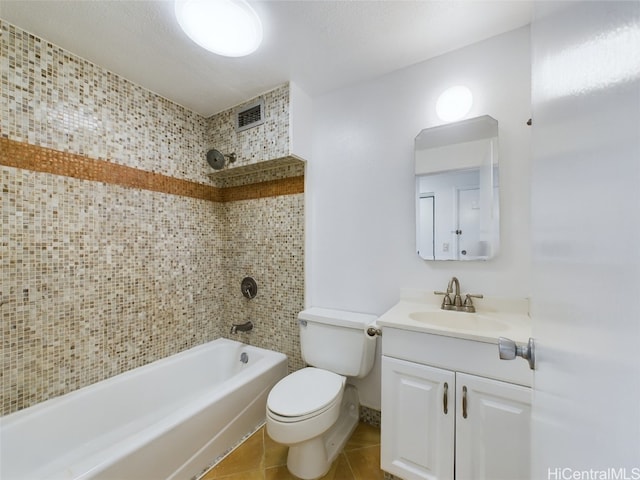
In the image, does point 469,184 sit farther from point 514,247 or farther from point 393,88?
point 393,88

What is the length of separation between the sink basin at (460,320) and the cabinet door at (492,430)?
0.29 m

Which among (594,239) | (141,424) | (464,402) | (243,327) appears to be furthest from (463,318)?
(141,424)

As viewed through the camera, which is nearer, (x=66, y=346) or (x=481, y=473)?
(x=481, y=473)

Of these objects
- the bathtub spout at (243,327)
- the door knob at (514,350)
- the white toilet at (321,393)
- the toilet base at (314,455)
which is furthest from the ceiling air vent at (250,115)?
the toilet base at (314,455)

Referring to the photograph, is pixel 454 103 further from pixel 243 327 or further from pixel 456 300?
pixel 243 327

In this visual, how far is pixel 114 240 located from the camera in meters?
1.62

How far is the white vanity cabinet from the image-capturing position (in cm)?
99

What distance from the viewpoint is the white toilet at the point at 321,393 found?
48.0 inches

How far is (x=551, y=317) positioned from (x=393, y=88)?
1676mm

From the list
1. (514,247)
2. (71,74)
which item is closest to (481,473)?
(514,247)

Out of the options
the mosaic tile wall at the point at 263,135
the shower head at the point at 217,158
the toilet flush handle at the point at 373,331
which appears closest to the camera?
the toilet flush handle at the point at 373,331

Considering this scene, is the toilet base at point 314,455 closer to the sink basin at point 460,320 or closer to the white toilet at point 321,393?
the white toilet at point 321,393

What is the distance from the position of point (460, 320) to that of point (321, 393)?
2.75ft

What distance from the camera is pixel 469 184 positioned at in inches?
56.4
